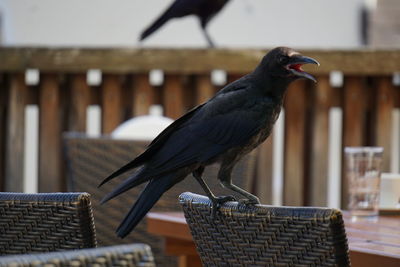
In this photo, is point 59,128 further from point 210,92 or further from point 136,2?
point 136,2

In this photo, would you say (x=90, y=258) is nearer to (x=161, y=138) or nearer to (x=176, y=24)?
(x=161, y=138)

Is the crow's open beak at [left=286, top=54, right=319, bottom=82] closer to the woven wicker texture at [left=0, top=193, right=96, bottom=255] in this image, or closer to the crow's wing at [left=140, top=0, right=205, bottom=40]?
the woven wicker texture at [left=0, top=193, right=96, bottom=255]

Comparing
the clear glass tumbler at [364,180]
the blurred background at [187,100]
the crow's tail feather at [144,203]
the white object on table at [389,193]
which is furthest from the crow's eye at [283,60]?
the blurred background at [187,100]

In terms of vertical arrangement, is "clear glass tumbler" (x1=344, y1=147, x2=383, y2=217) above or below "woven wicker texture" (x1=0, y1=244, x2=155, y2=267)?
below

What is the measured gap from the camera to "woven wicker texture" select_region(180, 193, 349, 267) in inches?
65.3

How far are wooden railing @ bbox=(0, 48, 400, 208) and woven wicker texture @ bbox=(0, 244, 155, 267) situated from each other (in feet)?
11.0

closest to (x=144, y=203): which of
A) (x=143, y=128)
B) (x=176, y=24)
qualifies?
(x=143, y=128)

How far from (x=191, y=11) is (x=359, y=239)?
8.95 feet

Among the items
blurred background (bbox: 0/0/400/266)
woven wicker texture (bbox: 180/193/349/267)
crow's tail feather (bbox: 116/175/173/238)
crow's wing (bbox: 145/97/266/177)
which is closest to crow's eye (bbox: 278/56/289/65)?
crow's wing (bbox: 145/97/266/177)

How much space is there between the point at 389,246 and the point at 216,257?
48 cm

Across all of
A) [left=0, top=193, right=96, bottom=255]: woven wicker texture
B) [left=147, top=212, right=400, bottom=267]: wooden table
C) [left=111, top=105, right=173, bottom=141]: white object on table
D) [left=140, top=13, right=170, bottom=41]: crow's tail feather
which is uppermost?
[left=140, top=13, right=170, bottom=41]: crow's tail feather

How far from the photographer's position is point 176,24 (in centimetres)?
675

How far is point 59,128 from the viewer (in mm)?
4664

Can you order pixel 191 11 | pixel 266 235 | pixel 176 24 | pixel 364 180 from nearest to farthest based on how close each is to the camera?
1. pixel 266 235
2. pixel 364 180
3. pixel 191 11
4. pixel 176 24
